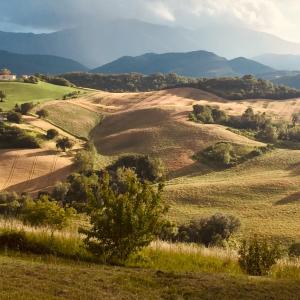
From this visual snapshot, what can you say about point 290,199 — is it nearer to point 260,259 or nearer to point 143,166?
point 143,166

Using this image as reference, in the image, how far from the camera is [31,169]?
79.4m

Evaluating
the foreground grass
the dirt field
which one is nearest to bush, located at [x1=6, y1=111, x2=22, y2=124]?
the dirt field

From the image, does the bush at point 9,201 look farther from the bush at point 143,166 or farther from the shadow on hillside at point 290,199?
the shadow on hillside at point 290,199

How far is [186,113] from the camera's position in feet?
383

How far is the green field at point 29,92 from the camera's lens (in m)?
134

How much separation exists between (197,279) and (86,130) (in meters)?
102

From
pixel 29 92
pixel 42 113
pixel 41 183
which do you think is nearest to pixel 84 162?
pixel 41 183

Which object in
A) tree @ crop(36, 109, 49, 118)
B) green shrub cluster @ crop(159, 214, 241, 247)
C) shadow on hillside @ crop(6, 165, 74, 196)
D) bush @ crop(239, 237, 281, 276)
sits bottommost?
shadow on hillside @ crop(6, 165, 74, 196)

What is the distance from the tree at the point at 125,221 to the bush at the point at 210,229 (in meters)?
29.3

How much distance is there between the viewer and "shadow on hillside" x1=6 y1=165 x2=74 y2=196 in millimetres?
70750

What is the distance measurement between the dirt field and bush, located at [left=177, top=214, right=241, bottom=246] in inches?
1222

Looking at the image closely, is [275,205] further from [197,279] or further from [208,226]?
[197,279]

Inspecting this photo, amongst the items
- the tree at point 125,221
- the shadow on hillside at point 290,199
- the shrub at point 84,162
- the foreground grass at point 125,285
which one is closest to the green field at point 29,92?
the shrub at point 84,162

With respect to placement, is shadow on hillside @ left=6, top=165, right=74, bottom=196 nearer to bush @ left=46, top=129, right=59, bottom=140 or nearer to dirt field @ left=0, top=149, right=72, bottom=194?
dirt field @ left=0, top=149, right=72, bottom=194
